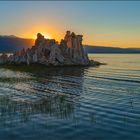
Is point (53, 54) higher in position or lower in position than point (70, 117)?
higher

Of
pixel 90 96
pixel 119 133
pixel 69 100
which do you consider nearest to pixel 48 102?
pixel 69 100

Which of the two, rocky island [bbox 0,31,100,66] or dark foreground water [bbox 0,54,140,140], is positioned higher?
rocky island [bbox 0,31,100,66]

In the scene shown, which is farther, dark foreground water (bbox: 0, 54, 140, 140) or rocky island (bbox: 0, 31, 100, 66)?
rocky island (bbox: 0, 31, 100, 66)

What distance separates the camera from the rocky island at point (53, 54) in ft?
366

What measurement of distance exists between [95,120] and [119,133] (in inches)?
164

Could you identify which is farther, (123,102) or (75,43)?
(75,43)

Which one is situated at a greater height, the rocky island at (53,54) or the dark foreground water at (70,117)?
the rocky island at (53,54)

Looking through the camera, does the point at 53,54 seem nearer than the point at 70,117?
No

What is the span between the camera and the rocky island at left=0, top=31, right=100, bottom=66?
366ft

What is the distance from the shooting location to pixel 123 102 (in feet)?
120

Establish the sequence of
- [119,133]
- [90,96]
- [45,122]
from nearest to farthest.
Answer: [119,133] < [45,122] < [90,96]

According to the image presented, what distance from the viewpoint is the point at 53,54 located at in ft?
367

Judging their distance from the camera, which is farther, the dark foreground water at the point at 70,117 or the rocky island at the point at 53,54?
the rocky island at the point at 53,54

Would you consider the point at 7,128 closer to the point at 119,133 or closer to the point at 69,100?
the point at 119,133
